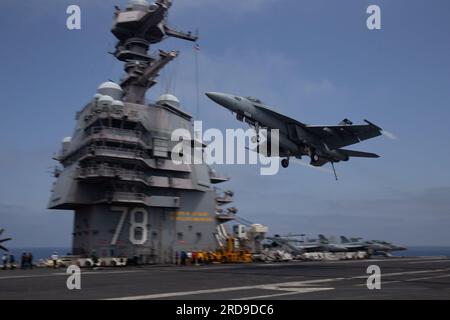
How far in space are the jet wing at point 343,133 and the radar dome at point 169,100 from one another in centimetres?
1958

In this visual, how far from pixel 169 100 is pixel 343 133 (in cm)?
2157

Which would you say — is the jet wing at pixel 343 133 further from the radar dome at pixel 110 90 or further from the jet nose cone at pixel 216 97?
the radar dome at pixel 110 90

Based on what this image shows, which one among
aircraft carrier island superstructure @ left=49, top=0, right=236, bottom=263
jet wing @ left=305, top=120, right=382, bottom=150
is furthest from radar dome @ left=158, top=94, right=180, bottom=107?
jet wing @ left=305, top=120, right=382, bottom=150

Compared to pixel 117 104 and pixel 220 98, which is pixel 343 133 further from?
pixel 117 104

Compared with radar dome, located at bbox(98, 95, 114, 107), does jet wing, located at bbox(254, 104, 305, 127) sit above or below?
below

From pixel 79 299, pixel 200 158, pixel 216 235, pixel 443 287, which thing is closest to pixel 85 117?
pixel 200 158

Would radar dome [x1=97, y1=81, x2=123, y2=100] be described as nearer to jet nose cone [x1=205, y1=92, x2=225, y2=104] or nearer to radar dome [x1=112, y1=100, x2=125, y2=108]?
radar dome [x1=112, y1=100, x2=125, y2=108]

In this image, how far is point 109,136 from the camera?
39750mm

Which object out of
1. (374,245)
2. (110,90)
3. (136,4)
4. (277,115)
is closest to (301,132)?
(277,115)

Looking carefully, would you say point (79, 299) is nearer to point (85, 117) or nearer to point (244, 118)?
point (244, 118)

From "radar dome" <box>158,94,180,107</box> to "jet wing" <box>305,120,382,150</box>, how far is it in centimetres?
A: 1958

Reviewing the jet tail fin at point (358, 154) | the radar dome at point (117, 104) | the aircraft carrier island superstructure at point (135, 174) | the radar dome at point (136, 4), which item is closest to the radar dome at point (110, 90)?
the aircraft carrier island superstructure at point (135, 174)

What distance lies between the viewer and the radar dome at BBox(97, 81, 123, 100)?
43.7 m

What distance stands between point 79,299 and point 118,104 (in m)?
28.8
